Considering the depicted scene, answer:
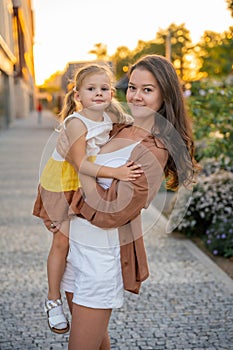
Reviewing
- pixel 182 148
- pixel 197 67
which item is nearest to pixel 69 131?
pixel 182 148

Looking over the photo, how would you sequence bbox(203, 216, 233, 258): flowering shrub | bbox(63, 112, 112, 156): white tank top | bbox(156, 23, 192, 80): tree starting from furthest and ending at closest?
bbox(156, 23, 192, 80): tree, bbox(203, 216, 233, 258): flowering shrub, bbox(63, 112, 112, 156): white tank top

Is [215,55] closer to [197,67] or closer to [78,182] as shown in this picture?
[197,67]

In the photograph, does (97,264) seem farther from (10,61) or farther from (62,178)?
(10,61)

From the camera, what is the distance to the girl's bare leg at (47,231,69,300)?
2.24 metres

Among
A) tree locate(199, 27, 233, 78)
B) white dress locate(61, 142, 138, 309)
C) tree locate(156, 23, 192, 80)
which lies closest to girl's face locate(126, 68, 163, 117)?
white dress locate(61, 142, 138, 309)

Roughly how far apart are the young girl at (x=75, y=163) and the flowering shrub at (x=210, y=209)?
3723 millimetres

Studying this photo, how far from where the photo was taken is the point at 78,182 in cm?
214

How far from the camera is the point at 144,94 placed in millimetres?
2115

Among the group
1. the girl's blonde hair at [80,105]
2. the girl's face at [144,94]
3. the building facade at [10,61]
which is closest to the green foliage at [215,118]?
the girl's blonde hair at [80,105]

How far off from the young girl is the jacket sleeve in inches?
1.7

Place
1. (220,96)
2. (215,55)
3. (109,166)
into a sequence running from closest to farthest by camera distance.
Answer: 1. (109,166)
2. (215,55)
3. (220,96)

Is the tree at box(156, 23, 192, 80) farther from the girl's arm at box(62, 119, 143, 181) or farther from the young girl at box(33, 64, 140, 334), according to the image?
the girl's arm at box(62, 119, 143, 181)

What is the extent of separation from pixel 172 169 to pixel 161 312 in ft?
6.88

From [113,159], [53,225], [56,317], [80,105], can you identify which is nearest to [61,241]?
[53,225]
